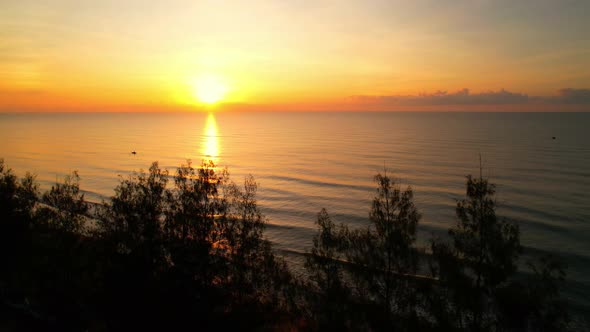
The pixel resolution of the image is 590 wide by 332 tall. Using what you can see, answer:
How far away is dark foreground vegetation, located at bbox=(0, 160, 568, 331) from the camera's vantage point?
27578mm

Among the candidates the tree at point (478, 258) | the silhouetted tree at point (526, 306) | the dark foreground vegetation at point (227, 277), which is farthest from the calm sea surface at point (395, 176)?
the tree at point (478, 258)

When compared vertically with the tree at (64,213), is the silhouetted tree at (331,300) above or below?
below

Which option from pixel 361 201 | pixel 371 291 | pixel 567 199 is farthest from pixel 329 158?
pixel 371 291

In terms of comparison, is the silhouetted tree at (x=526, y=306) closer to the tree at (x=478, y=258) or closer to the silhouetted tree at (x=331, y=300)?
the tree at (x=478, y=258)

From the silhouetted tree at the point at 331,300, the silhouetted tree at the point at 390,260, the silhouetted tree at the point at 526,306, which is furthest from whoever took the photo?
the silhouetted tree at the point at 331,300

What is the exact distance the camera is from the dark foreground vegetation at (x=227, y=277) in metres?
27.6

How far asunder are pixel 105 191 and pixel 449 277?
74.4 meters

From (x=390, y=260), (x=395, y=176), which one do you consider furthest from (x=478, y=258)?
(x=395, y=176)

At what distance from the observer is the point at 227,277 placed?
111ft

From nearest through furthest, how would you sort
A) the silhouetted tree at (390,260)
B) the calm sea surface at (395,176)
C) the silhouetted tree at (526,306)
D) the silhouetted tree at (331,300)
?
1. the silhouetted tree at (526,306)
2. the silhouetted tree at (390,260)
3. the silhouetted tree at (331,300)
4. the calm sea surface at (395,176)

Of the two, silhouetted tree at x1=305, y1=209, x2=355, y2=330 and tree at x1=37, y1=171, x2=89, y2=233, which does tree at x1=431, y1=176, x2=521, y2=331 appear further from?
tree at x1=37, y1=171, x2=89, y2=233

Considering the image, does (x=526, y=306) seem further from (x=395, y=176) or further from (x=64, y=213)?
(x=395, y=176)

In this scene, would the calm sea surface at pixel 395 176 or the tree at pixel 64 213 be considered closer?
the tree at pixel 64 213

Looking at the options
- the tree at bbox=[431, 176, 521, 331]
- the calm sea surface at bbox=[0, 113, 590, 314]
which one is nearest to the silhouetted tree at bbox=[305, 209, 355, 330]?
the tree at bbox=[431, 176, 521, 331]
